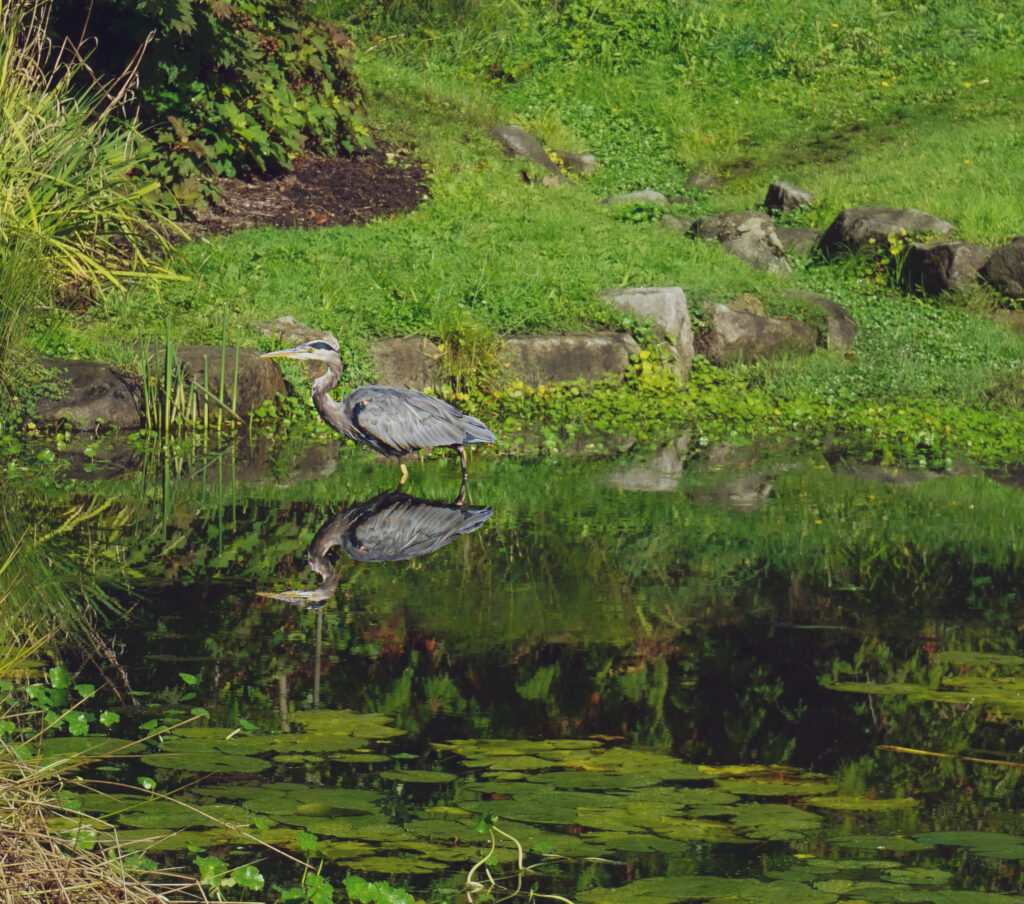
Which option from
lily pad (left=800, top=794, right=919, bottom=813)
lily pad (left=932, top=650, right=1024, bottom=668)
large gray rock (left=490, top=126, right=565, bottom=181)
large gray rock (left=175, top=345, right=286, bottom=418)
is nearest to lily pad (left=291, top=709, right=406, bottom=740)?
lily pad (left=800, top=794, right=919, bottom=813)

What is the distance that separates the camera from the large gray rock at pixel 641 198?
1686 centimetres

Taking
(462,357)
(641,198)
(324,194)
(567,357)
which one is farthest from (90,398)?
(641,198)

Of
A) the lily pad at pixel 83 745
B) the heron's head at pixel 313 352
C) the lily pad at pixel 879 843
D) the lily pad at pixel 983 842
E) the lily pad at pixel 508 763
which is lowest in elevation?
the heron's head at pixel 313 352

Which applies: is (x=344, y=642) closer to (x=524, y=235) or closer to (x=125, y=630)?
(x=125, y=630)

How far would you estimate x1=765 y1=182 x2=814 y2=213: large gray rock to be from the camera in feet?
56.0

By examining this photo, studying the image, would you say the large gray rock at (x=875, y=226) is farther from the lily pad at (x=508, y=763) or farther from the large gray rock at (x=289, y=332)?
the lily pad at (x=508, y=763)

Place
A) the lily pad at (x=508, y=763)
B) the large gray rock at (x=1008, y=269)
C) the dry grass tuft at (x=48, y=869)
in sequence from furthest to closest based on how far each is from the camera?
1. the large gray rock at (x=1008, y=269)
2. the lily pad at (x=508, y=763)
3. the dry grass tuft at (x=48, y=869)

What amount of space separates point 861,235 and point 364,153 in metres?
5.44

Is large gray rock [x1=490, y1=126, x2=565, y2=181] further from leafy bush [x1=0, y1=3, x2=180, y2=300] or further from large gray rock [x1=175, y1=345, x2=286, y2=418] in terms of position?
leafy bush [x1=0, y1=3, x2=180, y2=300]

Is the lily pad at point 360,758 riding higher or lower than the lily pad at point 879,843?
lower

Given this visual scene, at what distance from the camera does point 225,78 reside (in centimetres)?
1434

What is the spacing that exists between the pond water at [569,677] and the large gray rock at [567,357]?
285 cm

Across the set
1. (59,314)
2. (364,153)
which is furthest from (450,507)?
(364,153)

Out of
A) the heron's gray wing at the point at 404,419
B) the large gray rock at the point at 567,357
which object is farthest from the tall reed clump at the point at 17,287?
the large gray rock at the point at 567,357
